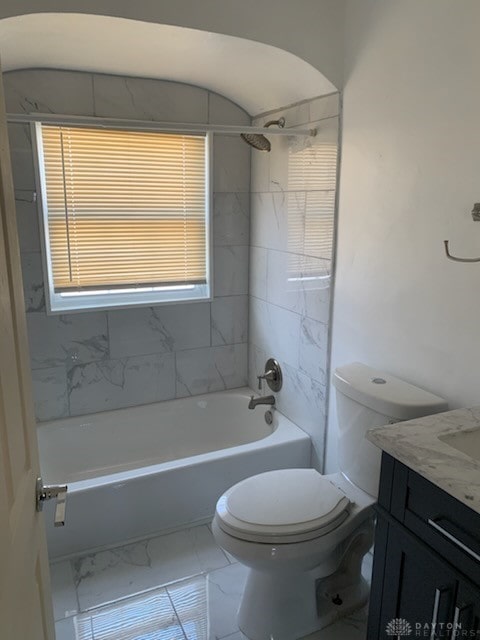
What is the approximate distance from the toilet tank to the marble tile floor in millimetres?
592

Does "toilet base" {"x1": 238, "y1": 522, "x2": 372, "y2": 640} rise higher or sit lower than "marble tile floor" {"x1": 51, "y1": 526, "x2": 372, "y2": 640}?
higher

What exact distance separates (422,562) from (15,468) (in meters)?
0.99

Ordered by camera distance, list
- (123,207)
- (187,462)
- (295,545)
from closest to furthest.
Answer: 1. (295,545)
2. (187,462)
3. (123,207)

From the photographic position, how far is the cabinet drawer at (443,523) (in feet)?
3.38

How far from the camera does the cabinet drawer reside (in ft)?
3.38

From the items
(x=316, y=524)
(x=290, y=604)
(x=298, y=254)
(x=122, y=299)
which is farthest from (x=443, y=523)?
(x=122, y=299)

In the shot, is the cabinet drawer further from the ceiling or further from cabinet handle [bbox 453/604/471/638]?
the ceiling

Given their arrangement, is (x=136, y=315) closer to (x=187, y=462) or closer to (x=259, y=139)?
(x=187, y=462)

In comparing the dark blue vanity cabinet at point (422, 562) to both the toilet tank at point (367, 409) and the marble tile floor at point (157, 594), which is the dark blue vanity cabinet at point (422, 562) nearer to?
the toilet tank at point (367, 409)

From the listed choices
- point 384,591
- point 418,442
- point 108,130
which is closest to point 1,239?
point 418,442

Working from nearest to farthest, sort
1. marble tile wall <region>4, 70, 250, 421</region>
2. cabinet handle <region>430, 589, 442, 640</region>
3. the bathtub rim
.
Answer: cabinet handle <region>430, 589, 442, 640</region> < the bathtub rim < marble tile wall <region>4, 70, 250, 421</region>

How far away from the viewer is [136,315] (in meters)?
2.73

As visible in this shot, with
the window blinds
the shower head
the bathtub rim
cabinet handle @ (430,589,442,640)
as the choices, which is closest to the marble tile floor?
the bathtub rim

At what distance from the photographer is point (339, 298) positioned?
7.14 ft
